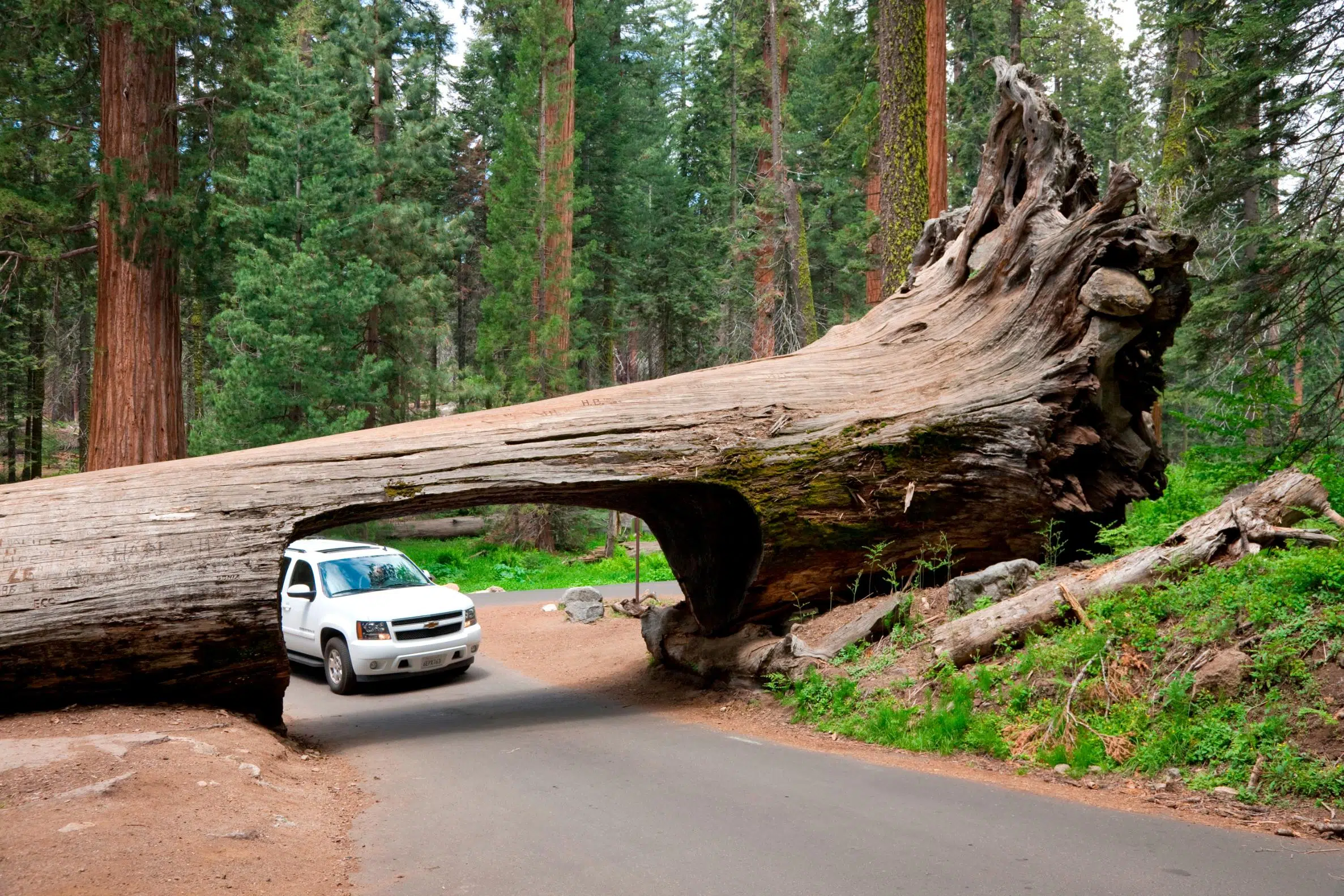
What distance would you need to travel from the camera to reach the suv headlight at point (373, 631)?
1112 centimetres

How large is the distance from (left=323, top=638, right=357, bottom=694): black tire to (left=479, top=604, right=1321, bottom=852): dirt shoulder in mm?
2425

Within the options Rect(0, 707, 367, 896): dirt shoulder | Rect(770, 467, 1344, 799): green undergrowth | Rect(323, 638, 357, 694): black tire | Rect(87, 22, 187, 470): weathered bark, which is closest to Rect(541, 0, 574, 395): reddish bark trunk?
Rect(87, 22, 187, 470): weathered bark

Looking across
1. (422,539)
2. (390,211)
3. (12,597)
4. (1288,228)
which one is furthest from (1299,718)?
(422,539)

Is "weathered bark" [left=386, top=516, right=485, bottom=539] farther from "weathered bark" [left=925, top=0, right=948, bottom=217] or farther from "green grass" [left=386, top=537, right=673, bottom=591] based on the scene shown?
"weathered bark" [left=925, top=0, right=948, bottom=217]

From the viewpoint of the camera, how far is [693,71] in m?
41.7

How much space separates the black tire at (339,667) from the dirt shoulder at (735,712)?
2.42 metres

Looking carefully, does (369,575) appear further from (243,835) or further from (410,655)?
(243,835)

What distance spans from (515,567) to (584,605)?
8.09 metres

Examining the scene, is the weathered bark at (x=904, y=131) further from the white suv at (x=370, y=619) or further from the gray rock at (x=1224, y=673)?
the gray rock at (x=1224, y=673)

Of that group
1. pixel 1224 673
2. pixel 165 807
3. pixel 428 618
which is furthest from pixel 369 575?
pixel 1224 673

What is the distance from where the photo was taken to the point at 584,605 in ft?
52.3

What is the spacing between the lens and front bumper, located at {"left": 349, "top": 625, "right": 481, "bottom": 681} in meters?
11.1

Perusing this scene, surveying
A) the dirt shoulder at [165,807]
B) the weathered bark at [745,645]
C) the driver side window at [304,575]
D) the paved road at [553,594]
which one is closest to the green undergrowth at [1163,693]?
the weathered bark at [745,645]

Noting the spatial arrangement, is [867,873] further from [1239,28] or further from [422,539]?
[422,539]
